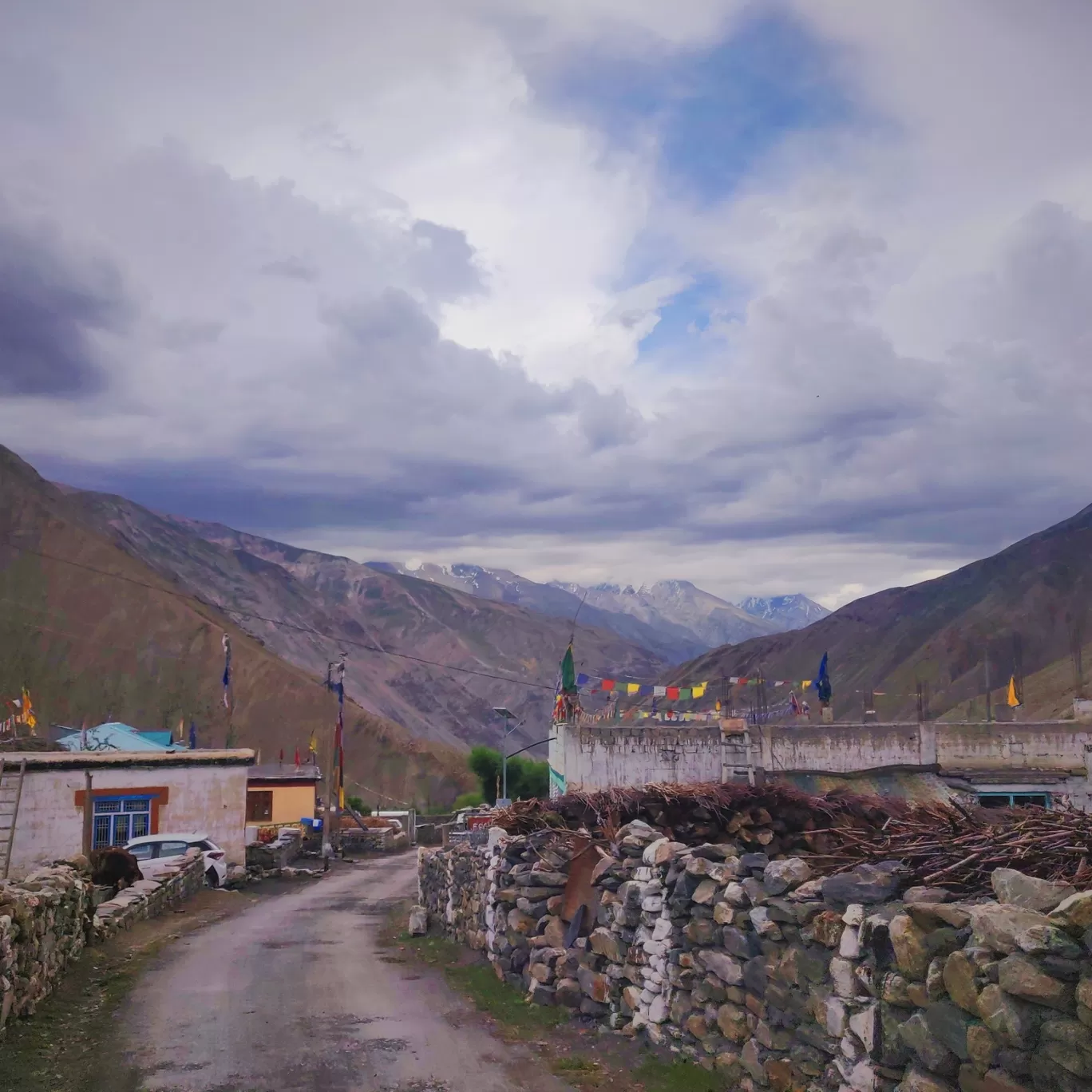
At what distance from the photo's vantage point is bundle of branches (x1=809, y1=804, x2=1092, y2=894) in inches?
256

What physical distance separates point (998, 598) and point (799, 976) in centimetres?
13354

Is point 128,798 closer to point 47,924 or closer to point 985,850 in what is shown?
point 47,924

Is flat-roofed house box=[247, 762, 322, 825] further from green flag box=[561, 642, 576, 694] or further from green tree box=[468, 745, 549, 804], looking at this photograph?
green flag box=[561, 642, 576, 694]

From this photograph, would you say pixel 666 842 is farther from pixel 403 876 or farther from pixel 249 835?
pixel 249 835

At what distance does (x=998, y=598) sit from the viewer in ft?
422

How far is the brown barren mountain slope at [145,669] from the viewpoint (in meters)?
100

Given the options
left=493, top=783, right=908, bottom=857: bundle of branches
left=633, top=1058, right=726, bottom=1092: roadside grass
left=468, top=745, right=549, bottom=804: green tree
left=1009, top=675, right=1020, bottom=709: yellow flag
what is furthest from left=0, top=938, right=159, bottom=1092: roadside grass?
left=468, top=745, right=549, bottom=804: green tree

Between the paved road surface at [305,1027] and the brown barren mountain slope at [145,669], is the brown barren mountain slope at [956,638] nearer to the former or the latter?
the brown barren mountain slope at [145,669]

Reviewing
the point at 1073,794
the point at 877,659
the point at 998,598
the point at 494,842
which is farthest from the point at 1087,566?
the point at 494,842

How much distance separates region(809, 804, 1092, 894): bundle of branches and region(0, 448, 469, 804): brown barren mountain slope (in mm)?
89387

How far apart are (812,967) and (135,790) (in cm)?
2776

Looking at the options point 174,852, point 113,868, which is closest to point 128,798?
point 174,852

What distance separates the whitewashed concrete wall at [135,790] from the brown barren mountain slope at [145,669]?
2471 inches

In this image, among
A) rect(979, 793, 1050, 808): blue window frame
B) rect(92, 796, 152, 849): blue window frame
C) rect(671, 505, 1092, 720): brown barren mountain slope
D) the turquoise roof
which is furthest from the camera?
rect(671, 505, 1092, 720): brown barren mountain slope
